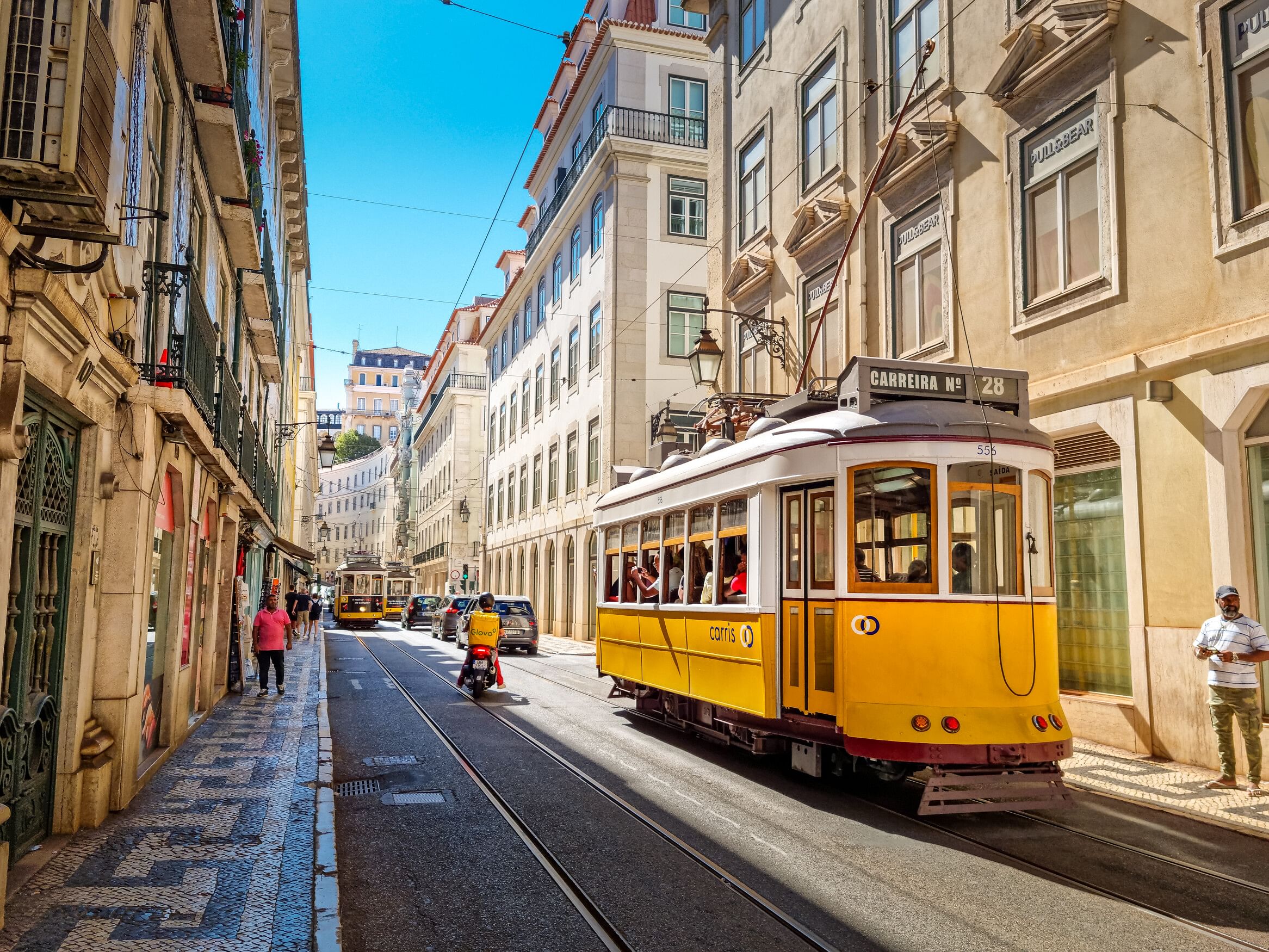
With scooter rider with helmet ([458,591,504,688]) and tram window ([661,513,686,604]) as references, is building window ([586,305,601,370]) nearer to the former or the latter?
scooter rider with helmet ([458,591,504,688])

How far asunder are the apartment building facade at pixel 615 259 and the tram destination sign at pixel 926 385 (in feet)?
64.6

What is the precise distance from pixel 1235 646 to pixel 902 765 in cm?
312

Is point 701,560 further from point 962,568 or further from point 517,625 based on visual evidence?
point 517,625

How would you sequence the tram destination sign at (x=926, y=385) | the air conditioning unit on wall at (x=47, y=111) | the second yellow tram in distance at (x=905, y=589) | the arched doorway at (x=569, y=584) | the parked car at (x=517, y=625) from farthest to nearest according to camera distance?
the arched doorway at (x=569, y=584), the parked car at (x=517, y=625), the tram destination sign at (x=926, y=385), the second yellow tram in distance at (x=905, y=589), the air conditioning unit on wall at (x=47, y=111)

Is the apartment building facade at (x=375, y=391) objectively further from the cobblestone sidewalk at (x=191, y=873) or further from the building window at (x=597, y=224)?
the cobblestone sidewalk at (x=191, y=873)

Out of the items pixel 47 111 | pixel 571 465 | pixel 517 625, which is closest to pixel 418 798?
pixel 47 111

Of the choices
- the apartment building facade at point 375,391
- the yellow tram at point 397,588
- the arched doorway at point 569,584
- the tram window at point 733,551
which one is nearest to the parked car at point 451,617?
the arched doorway at point 569,584

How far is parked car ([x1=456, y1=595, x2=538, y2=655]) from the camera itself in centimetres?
2833

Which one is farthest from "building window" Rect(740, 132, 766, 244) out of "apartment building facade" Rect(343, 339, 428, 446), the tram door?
"apartment building facade" Rect(343, 339, 428, 446)

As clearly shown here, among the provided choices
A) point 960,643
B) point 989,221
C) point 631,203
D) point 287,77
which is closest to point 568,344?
point 631,203

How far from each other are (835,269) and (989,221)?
415 centimetres

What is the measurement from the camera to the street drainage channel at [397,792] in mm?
8625

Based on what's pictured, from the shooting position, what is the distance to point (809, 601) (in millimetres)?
8859

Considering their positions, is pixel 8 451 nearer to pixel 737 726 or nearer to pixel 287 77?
pixel 737 726
